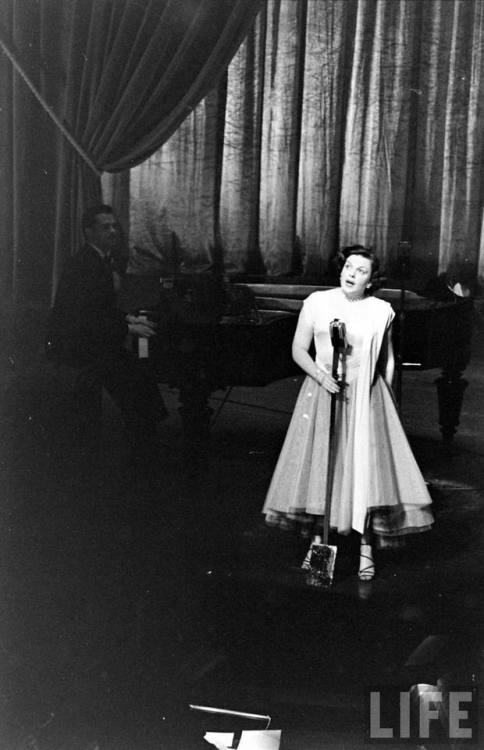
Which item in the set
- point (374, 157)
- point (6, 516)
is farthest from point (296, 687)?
point (374, 157)

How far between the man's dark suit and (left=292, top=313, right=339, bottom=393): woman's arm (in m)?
0.55

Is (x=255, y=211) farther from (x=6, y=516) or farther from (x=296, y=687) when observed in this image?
(x=296, y=687)

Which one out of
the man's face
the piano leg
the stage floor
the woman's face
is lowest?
the stage floor

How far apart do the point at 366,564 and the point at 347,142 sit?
5.05 feet

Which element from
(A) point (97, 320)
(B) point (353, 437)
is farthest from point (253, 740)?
(A) point (97, 320)

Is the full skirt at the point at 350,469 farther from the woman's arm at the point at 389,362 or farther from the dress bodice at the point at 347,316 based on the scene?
the dress bodice at the point at 347,316

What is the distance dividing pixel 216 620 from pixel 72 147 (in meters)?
1.80

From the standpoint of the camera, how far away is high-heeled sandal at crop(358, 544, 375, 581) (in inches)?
127

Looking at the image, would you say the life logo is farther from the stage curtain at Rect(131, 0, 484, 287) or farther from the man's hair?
the man's hair

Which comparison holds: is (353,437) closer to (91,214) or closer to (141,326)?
(141,326)

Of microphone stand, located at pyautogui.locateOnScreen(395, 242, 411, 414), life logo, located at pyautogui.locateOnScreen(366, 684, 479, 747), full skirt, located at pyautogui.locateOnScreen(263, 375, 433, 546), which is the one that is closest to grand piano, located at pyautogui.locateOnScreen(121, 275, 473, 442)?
microphone stand, located at pyautogui.locateOnScreen(395, 242, 411, 414)

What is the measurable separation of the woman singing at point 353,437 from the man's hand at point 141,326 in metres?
0.53

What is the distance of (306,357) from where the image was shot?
3189 mm

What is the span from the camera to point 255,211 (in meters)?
3.14
